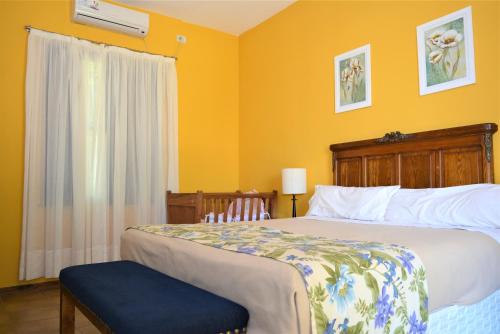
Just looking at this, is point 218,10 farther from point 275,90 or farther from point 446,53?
point 446,53

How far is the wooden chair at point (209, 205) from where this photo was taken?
3.46 metres

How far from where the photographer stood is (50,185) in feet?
11.2

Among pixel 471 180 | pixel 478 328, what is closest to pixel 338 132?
pixel 471 180

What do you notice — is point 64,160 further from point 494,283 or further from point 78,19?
point 494,283

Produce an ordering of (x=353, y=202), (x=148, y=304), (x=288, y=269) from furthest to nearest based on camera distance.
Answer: (x=353, y=202), (x=148, y=304), (x=288, y=269)

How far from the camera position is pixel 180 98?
435 centimetres

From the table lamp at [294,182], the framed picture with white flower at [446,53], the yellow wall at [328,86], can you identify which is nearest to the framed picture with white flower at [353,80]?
the yellow wall at [328,86]

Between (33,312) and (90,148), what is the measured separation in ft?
5.04

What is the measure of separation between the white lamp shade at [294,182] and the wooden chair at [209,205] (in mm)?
365

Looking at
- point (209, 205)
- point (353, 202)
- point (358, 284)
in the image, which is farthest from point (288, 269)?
point (209, 205)

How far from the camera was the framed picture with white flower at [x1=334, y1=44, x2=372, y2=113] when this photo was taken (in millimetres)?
3242

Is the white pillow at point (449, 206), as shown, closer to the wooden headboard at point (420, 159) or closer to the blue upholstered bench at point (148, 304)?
the wooden headboard at point (420, 159)

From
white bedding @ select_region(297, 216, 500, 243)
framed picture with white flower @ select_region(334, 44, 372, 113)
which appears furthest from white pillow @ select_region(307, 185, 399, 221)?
framed picture with white flower @ select_region(334, 44, 372, 113)

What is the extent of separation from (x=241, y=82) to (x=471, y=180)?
3.04 m
